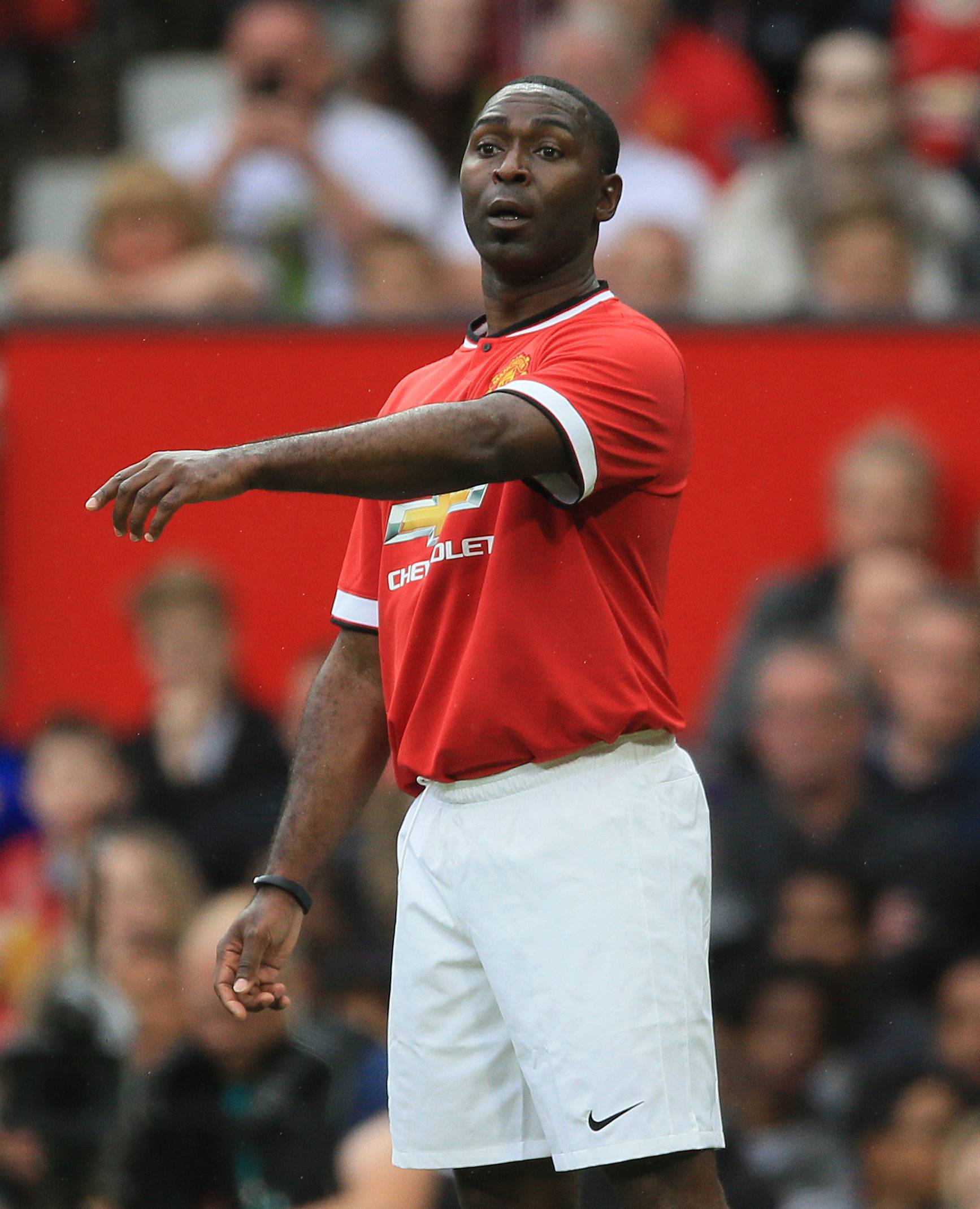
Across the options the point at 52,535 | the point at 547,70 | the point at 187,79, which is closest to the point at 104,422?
the point at 52,535

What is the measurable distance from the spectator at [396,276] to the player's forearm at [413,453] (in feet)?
8.93

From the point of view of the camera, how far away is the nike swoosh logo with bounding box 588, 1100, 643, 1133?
2250mm

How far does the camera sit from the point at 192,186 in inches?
216

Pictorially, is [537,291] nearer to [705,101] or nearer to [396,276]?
[396,276]

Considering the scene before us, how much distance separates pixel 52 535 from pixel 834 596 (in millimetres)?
1852

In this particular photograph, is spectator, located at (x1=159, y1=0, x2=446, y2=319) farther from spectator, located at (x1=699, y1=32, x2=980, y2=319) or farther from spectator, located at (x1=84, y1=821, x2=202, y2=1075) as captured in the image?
spectator, located at (x1=84, y1=821, x2=202, y2=1075)

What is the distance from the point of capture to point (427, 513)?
2.43 metres

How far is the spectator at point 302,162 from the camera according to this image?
5395mm

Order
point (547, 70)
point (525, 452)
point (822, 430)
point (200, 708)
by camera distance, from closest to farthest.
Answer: point (525, 452) → point (200, 708) → point (822, 430) → point (547, 70)

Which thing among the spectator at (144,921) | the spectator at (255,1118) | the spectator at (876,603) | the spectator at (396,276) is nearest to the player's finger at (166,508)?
the spectator at (255,1118)

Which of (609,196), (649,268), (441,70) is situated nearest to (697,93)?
(441,70)

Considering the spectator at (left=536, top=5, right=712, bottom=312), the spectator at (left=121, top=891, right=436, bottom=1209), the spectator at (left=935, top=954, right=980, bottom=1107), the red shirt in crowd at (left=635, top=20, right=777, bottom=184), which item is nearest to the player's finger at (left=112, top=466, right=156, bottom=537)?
the spectator at (left=121, top=891, right=436, bottom=1209)

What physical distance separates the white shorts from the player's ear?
632 mm

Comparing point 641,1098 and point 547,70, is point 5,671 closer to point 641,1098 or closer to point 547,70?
point 547,70
